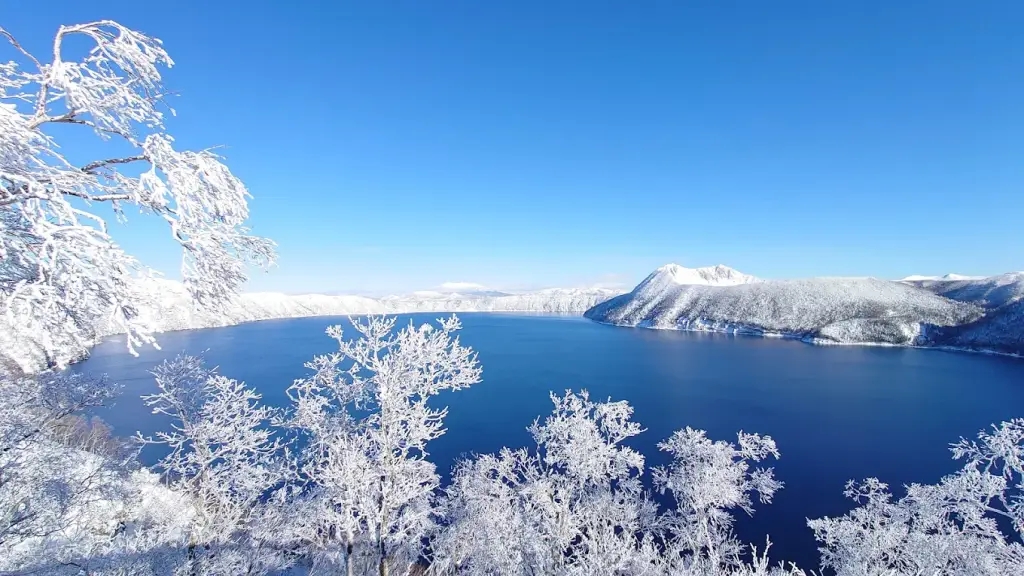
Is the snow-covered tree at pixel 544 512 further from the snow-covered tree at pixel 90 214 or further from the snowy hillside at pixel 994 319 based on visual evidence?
the snowy hillside at pixel 994 319

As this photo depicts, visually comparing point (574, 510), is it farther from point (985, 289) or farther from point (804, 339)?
point (985, 289)

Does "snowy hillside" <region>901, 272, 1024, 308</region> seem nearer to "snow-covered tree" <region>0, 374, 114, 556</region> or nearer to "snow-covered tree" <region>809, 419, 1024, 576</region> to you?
"snow-covered tree" <region>809, 419, 1024, 576</region>

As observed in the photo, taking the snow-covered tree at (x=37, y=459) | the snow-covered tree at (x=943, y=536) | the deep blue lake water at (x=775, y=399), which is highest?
the snow-covered tree at (x=37, y=459)

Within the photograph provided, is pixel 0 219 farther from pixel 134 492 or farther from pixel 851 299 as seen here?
pixel 851 299

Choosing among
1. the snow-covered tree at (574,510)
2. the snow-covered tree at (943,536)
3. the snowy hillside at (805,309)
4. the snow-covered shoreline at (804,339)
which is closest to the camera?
the snow-covered tree at (943,536)

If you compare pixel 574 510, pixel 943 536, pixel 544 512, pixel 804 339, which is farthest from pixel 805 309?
pixel 544 512

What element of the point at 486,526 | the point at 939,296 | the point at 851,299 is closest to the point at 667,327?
the point at 851,299

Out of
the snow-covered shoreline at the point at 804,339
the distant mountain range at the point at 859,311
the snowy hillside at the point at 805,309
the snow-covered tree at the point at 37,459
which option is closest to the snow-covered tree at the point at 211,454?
the snow-covered tree at the point at 37,459
